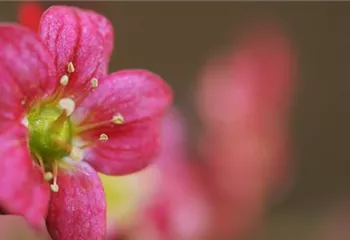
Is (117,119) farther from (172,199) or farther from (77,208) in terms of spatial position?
(172,199)

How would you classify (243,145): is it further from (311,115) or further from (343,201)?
(311,115)

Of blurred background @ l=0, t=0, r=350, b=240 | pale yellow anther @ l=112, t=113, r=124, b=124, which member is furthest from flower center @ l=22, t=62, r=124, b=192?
blurred background @ l=0, t=0, r=350, b=240

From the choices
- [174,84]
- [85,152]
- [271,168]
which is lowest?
[174,84]

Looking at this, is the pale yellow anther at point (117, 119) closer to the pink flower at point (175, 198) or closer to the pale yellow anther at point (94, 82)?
the pale yellow anther at point (94, 82)

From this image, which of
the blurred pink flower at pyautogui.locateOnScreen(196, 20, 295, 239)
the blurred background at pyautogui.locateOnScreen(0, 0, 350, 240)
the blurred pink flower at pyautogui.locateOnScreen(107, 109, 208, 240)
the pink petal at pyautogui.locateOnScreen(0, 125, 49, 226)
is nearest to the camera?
the pink petal at pyautogui.locateOnScreen(0, 125, 49, 226)

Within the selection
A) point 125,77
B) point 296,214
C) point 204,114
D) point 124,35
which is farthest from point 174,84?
point 125,77

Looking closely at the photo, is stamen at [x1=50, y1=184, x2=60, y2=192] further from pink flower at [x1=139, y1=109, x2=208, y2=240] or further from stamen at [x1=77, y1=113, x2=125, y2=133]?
pink flower at [x1=139, y1=109, x2=208, y2=240]

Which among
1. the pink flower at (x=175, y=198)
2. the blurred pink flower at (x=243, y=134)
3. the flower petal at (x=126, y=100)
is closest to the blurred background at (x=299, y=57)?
the blurred pink flower at (x=243, y=134)
